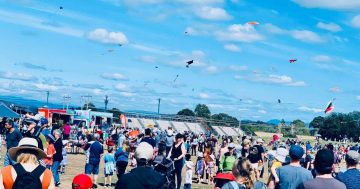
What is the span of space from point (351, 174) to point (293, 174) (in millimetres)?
723

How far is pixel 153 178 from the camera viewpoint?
538 cm

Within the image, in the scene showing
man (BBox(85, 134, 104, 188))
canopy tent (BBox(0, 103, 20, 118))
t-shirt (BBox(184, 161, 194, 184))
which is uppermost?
canopy tent (BBox(0, 103, 20, 118))

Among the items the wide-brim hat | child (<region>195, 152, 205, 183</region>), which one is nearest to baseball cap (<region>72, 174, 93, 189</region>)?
the wide-brim hat

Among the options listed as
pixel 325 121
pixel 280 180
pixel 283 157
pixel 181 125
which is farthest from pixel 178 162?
pixel 325 121

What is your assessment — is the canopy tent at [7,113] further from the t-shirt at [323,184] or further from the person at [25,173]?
the t-shirt at [323,184]

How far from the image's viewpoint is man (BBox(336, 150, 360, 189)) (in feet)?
22.7

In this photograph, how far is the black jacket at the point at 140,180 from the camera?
208 inches

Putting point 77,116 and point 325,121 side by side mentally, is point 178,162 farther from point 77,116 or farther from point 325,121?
point 325,121

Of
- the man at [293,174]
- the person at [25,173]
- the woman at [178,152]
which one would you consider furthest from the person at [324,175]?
the woman at [178,152]

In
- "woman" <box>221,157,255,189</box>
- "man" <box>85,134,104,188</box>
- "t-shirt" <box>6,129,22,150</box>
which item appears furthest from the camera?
"man" <box>85,134,104,188</box>

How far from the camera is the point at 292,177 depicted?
725cm

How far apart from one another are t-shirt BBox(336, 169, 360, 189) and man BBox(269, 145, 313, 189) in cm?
43

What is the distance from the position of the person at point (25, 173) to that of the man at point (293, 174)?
3.12m

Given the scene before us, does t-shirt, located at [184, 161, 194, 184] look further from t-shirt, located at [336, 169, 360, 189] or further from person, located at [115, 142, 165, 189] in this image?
person, located at [115, 142, 165, 189]
